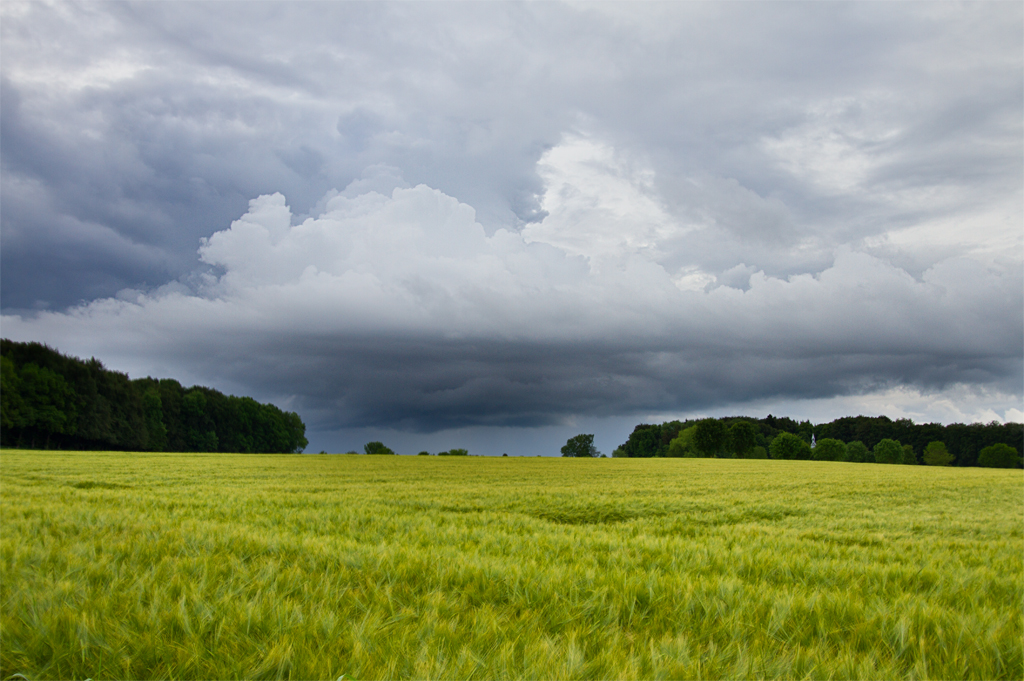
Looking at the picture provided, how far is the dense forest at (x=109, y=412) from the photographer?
7031 centimetres

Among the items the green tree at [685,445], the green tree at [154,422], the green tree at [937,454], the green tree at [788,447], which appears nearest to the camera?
the green tree at [154,422]

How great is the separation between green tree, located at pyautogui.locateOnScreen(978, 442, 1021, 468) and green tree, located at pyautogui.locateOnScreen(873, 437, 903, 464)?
16025mm

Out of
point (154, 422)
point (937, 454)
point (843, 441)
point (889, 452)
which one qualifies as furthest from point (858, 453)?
point (154, 422)

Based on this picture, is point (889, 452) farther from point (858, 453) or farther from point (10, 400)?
A: point (10, 400)

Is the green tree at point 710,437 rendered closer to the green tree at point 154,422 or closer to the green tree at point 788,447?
the green tree at point 788,447

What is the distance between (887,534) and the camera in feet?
31.3

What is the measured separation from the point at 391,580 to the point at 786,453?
5262 inches

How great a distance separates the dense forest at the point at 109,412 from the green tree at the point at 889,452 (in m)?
145

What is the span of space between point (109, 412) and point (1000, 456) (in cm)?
18042

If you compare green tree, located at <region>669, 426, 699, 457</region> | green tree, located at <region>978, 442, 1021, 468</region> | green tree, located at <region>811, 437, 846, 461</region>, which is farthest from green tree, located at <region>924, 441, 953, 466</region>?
green tree, located at <region>669, 426, 699, 457</region>

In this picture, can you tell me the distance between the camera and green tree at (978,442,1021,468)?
120m

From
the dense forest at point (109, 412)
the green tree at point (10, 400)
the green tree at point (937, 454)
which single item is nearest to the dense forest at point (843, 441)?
the green tree at point (937, 454)

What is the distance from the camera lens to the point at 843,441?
145m

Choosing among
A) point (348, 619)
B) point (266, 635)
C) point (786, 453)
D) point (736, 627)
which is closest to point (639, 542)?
point (736, 627)
